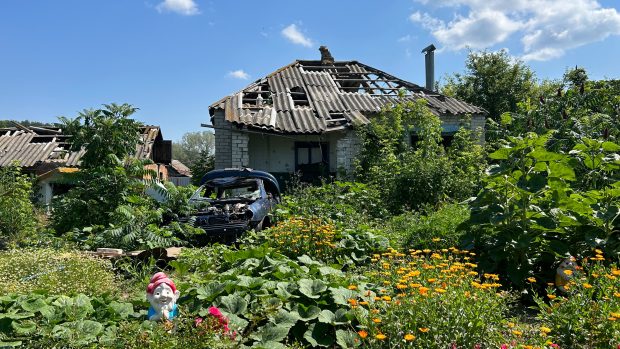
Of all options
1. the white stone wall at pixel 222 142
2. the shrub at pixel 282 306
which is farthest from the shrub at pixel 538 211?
the white stone wall at pixel 222 142

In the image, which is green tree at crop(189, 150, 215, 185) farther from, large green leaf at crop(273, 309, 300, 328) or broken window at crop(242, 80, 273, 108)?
large green leaf at crop(273, 309, 300, 328)

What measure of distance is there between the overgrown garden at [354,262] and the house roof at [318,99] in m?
5.67

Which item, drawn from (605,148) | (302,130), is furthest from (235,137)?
(605,148)

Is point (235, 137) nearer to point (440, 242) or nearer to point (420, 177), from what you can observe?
point (420, 177)

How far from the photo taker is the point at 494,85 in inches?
1230

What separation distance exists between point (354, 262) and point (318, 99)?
1221cm

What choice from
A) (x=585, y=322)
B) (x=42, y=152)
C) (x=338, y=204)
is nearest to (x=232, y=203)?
(x=338, y=204)

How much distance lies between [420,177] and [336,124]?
5873mm

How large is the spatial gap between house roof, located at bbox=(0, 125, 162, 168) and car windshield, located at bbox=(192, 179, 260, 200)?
9.38m

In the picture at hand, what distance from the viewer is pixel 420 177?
34.4 feet

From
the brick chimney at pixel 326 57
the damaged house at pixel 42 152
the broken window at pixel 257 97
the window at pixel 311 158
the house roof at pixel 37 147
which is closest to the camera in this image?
the window at pixel 311 158

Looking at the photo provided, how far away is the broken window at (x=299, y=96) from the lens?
17.5 meters

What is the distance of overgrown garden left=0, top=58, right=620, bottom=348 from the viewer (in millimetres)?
3191

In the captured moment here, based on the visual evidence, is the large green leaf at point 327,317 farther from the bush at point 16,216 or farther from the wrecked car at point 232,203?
the bush at point 16,216
